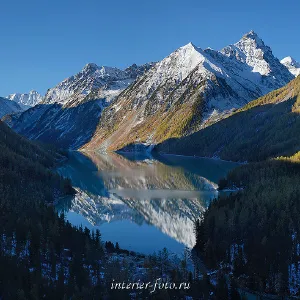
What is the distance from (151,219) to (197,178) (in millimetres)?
69321

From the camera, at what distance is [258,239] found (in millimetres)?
45688

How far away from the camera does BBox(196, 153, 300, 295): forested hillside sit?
127 feet

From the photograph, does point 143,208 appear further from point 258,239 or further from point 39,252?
point 39,252

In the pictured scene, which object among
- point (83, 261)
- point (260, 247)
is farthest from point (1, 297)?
point (260, 247)

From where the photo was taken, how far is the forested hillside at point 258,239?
127ft

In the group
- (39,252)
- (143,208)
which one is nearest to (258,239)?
(39,252)

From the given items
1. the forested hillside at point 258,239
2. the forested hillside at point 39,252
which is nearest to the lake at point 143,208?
the forested hillside at point 258,239

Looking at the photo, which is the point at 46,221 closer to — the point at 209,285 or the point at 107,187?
the point at 209,285

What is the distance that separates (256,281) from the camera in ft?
126

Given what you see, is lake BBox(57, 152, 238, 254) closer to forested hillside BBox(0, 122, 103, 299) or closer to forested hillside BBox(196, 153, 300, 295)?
forested hillside BBox(196, 153, 300, 295)

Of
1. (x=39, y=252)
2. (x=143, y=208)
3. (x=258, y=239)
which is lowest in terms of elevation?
(x=39, y=252)

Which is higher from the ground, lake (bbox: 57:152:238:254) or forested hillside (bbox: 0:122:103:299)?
lake (bbox: 57:152:238:254)

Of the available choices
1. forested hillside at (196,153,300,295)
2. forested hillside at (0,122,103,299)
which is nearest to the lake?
forested hillside at (196,153,300,295)

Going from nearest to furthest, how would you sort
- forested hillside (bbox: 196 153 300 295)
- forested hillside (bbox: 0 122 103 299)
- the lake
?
forested hillside (bbox: 0 122 103 299) → forested hillside (bbox: 196 153 300 295) → the lake
